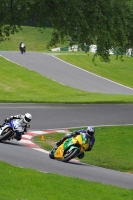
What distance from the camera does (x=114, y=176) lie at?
522 inches

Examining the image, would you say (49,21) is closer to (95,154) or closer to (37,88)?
(95,154)

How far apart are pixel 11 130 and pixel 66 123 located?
685 cm

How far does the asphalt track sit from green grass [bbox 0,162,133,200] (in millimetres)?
1364

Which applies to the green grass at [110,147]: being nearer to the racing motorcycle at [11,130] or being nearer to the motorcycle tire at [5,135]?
the racing motorcycle at [11,130]

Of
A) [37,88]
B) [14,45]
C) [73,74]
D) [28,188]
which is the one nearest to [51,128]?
[28,188]

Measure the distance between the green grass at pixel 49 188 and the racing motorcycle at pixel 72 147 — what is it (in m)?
3.21

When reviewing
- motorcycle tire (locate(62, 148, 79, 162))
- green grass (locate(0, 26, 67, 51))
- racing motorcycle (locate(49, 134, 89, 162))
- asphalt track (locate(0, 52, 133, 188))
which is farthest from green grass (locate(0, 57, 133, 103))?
green grass (locate(0, 26, 67, 51))

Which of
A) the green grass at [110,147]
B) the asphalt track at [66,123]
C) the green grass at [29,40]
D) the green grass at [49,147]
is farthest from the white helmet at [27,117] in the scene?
the green grass at [29,40]

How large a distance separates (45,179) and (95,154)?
630 cm

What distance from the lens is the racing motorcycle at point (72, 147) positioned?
48.2 feet

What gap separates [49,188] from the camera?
10148 millimetres

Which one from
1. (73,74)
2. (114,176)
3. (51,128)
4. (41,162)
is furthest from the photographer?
(73,74)

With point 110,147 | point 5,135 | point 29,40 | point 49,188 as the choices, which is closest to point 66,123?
point 110,147

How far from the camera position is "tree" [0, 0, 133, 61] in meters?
20.5
